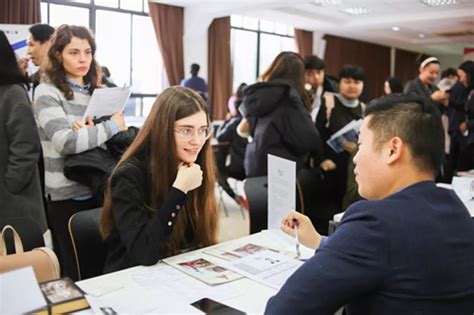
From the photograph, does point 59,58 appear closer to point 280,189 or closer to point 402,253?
point 280,189

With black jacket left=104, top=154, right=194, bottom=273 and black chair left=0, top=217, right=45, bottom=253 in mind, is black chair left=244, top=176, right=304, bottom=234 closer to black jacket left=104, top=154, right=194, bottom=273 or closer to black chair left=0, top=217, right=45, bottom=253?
black jacket left=104, top=154, right=194, bottom=273

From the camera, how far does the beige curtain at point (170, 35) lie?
741cm

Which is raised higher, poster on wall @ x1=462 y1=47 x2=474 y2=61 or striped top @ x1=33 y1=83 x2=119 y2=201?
poster on wall @ x1=462 y1=47 x2=474 y2=61

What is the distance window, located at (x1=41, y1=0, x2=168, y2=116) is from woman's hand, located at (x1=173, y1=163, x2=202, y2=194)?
16.3 feet

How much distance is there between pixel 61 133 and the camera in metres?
1.99

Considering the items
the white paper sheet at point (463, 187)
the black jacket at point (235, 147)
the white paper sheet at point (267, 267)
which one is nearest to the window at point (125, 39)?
the black jacket at point (235, 147)

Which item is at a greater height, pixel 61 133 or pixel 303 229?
pixel 61 133

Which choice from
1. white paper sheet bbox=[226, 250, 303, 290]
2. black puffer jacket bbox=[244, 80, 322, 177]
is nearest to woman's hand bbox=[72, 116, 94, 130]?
white paper sheet bbox=[226, 250, 303, 290]

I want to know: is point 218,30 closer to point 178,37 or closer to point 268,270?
point 178,37

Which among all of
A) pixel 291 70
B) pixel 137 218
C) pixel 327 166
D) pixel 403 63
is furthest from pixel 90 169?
pixel 403 63

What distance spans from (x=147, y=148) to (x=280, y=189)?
485 millimetres

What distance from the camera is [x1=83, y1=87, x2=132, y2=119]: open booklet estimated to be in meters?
2.04

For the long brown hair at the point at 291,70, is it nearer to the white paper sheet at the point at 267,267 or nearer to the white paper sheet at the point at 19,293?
the white paper sheet at the point at 267,267

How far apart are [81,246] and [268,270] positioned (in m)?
0.64
